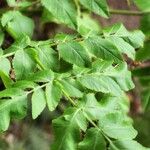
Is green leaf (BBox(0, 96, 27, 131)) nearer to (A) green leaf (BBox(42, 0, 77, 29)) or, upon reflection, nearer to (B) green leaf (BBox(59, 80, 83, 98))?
(B) green leaf (BBox(59, 80, 83, 98))

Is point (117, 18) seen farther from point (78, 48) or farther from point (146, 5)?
point (78, 48)

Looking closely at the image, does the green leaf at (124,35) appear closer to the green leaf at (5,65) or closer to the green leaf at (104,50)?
the green leaf at (104,50)

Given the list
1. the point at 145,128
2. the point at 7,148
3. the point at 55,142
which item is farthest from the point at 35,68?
the point at 145,128

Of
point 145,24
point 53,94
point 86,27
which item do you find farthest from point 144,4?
point 53,94

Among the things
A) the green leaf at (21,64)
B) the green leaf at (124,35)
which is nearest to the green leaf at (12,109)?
the green leaf at (21,64)

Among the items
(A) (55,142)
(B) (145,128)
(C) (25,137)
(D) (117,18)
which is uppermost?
(A) (55,142)

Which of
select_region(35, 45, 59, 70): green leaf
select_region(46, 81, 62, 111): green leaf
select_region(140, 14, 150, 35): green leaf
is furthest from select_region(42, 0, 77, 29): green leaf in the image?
select_region(140, 14, 150, 35): green leaf
